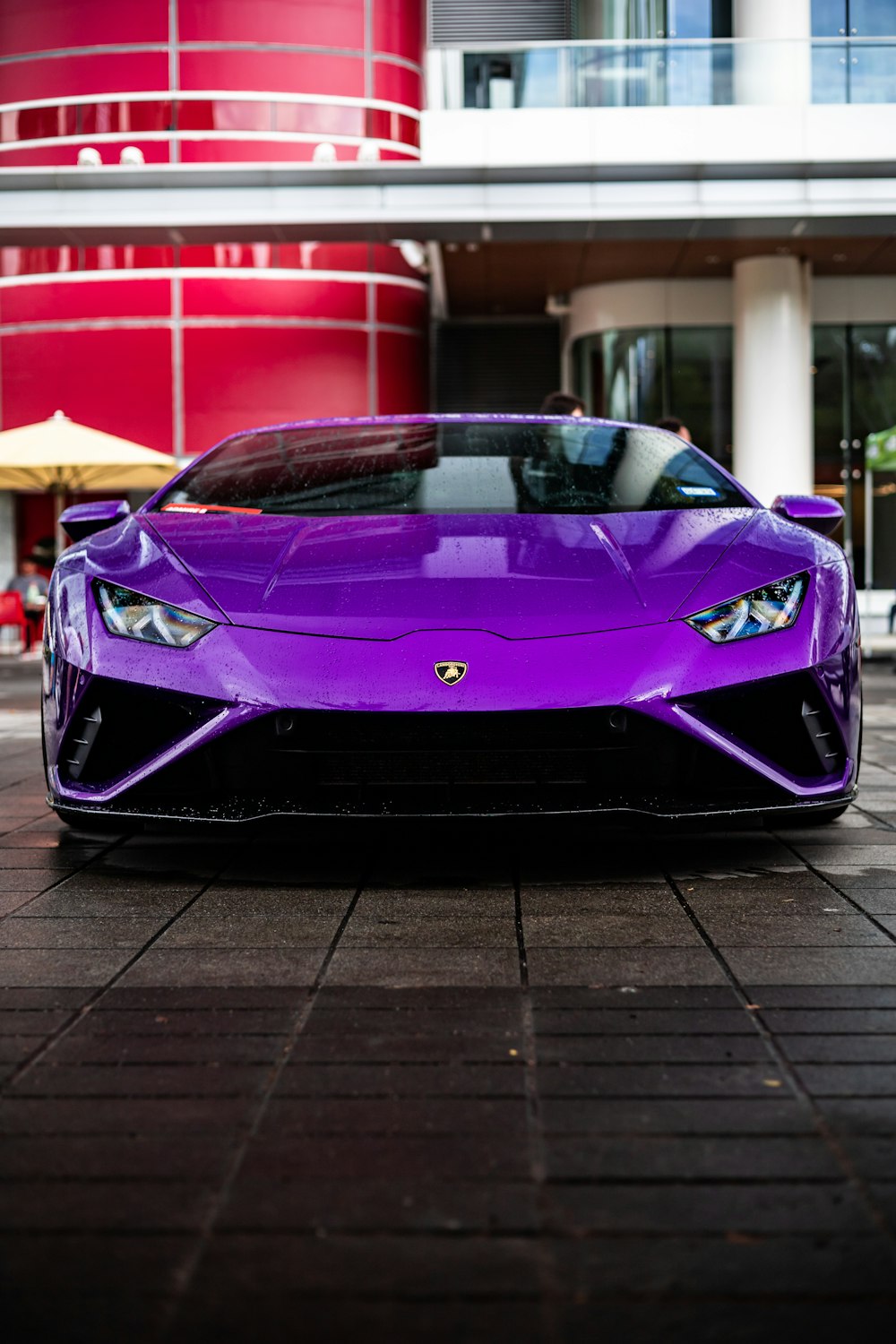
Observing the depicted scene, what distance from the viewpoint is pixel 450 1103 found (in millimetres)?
2252

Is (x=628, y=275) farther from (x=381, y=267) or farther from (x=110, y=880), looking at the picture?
(x=110, y=880)

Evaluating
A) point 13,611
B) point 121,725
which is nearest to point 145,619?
point 121,725

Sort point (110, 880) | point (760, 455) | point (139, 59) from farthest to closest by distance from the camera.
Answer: point (139, 59) → point (760, 455) → point (110, 880)

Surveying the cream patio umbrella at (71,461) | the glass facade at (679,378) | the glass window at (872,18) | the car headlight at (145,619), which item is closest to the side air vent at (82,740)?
the car headlight at (145,619)

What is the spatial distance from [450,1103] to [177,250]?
783 inches

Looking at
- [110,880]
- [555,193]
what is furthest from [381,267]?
[110,880]

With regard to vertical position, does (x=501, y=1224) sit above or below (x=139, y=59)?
below

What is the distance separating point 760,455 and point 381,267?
6243mm

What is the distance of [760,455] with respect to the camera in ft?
60.8

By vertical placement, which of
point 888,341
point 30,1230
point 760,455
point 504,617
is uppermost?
point 888,341

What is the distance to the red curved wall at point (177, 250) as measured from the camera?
20766mm

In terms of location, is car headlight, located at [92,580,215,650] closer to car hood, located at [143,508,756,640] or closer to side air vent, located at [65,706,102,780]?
car hood, located at [143,508,756,640]

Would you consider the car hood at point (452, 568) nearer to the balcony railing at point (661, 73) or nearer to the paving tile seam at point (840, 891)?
the paving tile seam at point (840, 891)

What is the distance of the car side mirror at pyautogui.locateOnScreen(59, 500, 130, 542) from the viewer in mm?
4738
